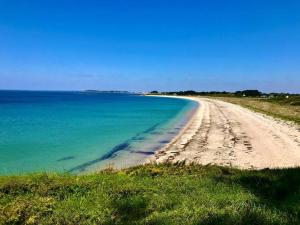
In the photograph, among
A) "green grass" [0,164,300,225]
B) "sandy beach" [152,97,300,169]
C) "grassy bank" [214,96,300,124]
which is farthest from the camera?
"grassy bank" [214,96,300,124]

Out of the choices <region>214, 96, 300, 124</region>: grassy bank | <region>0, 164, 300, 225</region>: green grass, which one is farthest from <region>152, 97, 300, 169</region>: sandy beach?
<region>214, 96, 300, 124</region>: grassy bank

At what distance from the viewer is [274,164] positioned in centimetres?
1891

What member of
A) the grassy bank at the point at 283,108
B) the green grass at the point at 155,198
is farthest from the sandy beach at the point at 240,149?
the grassy bank at the point at 283,108

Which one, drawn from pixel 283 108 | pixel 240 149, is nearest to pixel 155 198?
pixel 240 149

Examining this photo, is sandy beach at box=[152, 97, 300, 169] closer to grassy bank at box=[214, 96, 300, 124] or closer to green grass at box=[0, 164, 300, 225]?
green grass at box=[0, 164, 300, 225]

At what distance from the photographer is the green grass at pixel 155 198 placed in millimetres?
7914

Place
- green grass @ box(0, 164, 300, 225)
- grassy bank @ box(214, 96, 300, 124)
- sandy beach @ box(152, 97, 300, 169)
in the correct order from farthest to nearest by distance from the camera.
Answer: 1. grassy bank @ box(214, 96, 300, 124)
2. sandy beach @ box(152, 97, 300, 169)
3. green grass @ box(0, 164, 300, 225)

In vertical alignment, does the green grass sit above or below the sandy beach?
above

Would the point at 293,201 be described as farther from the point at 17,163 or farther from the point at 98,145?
the point at 98,145

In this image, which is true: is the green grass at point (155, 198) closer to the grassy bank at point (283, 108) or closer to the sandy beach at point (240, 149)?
the sandy beach at point (240, 149)

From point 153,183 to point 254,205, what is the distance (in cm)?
293

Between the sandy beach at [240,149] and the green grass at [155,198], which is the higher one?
the green grass at [155,198]

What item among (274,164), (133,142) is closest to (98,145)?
(133,142)

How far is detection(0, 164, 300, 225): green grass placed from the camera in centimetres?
791
